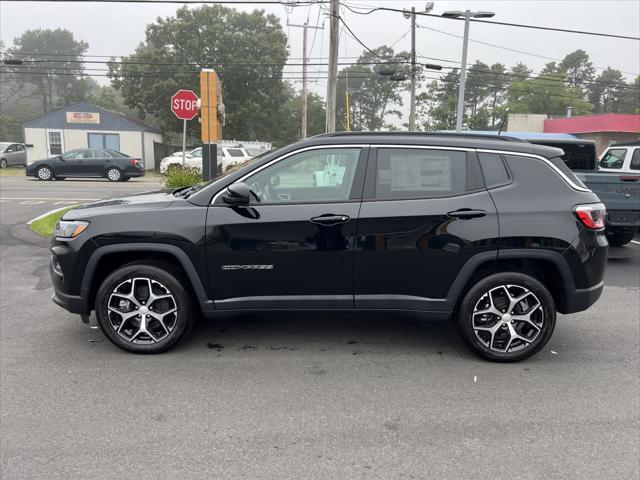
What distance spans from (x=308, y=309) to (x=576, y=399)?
2.05 meters

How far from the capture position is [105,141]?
31484 millimetres

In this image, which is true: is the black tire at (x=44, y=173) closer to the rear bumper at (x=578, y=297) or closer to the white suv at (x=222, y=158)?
the white suv at (x=222, y=158)

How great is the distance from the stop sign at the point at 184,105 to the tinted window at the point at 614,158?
9.78 metres

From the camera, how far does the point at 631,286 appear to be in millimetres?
6574

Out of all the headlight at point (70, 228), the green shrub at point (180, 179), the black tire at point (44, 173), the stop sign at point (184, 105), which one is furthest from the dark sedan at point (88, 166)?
the headlight at point (70, 228)

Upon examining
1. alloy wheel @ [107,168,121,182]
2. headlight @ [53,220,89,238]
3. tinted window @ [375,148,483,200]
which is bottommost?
alloy wheel @ [107,168,121,182]

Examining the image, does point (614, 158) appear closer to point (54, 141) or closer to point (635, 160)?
point (635, 160)

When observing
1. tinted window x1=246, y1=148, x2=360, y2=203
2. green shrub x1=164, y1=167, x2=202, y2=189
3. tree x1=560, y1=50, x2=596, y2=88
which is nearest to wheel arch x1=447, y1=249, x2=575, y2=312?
tinted window x1=246, y1=148, x2=360, y2=203

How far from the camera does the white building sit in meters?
30.7

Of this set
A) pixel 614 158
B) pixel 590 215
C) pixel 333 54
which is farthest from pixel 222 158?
pixel 590 215

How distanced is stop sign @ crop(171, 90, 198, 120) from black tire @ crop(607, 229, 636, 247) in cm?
983

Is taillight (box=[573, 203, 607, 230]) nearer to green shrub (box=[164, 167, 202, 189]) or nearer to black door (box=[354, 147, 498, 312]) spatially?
black door (box=[354, 147, 498, 312])

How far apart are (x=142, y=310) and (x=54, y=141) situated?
3158 centimetres

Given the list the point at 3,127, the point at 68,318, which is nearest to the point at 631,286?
the point at 68,318
